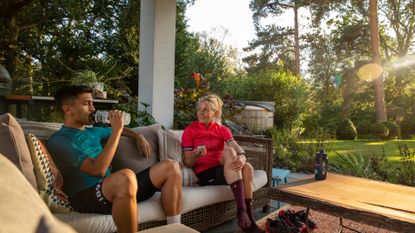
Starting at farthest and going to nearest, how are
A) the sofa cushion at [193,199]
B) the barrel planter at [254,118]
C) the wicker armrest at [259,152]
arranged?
the barrel planter at [254,118]
the wicker armrest at [259,152]
the sofa cushion at [193,199]

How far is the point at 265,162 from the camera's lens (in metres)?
3.14

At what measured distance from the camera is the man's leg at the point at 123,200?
1.80 metres

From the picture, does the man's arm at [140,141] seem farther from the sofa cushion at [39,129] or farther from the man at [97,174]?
the sofa cushion at [39,129]

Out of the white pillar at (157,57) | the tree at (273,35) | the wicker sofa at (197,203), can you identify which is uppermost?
the tree at (273,35)

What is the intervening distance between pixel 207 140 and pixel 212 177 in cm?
32

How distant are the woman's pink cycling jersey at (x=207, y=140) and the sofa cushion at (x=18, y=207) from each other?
2.43 m

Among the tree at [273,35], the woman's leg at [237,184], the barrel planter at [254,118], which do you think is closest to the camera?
the woman's leg at [237,184]

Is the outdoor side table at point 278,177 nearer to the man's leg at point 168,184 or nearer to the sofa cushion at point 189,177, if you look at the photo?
the sofa cushion at point 189,177

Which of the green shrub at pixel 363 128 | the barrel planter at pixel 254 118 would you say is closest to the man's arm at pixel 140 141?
the barrel planter at pixel 254 118

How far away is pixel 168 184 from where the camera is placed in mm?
2154

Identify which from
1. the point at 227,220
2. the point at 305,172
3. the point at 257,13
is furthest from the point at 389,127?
the point at 227,220

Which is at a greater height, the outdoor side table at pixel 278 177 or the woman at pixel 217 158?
the woman at pixel 217 158

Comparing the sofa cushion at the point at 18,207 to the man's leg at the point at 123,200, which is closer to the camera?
the sofa cushion at the point at 18,207

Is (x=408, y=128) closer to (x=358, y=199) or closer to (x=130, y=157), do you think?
(x=358, y=199)
